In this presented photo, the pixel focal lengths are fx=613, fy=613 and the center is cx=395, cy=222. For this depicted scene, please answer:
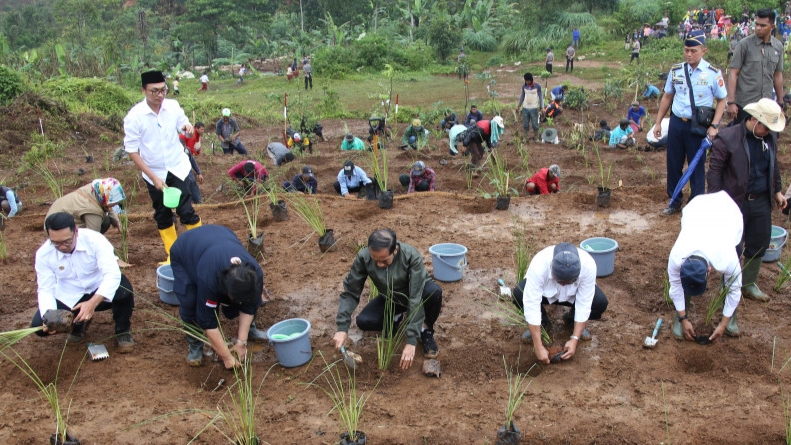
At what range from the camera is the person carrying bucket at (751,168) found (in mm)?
4027

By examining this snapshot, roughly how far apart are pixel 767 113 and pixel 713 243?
0.99 m

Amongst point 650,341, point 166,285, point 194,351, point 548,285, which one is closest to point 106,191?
point 166,285

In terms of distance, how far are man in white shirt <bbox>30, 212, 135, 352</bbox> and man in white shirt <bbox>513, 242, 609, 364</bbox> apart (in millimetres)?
2654

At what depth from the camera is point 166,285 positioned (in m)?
4.79

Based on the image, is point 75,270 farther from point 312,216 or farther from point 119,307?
point 312,216

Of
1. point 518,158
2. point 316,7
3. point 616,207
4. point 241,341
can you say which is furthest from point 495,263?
point 316,7

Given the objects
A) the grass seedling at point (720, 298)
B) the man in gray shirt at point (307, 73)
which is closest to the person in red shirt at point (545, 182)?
the grass seedling at point (720, 298)

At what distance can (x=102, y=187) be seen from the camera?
16.0 ft

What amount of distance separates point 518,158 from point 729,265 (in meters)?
6.66

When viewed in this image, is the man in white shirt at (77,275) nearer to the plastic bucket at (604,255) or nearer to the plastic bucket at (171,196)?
the plastic bucket at (171,196)

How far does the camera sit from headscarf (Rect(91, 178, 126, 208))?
193 inches

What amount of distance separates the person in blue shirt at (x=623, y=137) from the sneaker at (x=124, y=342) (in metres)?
8.63

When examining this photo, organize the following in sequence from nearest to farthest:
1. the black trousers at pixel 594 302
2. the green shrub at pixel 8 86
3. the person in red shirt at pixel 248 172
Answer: the black trousers at pixel 594 302
the person in red shirt at pixel 248 172
the green shrub at pixel 8 86

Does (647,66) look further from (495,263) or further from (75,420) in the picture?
(75,420)
